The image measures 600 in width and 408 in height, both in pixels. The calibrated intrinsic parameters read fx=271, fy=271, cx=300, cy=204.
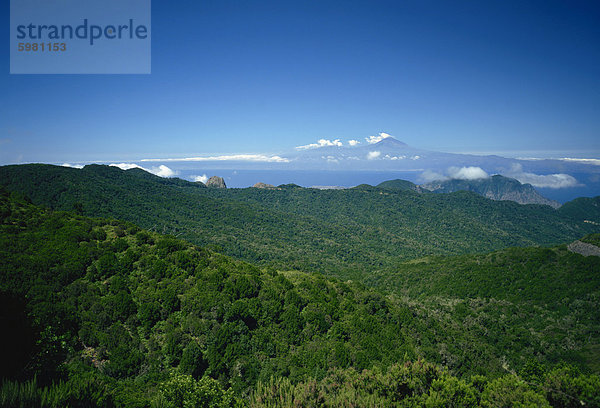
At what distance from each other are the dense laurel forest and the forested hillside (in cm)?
2177

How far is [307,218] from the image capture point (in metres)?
127

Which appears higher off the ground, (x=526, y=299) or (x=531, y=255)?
(x=531, y=255)

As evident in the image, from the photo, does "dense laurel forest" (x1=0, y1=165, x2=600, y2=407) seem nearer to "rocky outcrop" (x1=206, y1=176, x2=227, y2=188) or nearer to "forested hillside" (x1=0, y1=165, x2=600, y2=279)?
"forested hillside" (x1=0, y1=165, x2=600, y2=279)

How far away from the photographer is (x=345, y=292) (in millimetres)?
31984

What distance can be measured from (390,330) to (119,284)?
23.9m

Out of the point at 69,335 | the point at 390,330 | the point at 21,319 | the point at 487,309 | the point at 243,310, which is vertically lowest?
the point at 487,309

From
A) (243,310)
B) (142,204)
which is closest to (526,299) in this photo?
(243,310)

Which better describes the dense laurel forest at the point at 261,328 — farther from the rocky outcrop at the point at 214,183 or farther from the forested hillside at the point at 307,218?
the rocky outcrop at the point at 214,183

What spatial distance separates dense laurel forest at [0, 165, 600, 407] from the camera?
37.8ft

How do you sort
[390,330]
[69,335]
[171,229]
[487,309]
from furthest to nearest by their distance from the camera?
[171,229] → [487,309] → [390,330] → [69,335]

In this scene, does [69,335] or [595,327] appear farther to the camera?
[595,327]

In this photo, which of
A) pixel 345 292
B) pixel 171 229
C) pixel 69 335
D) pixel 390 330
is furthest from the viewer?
pixel 171 229

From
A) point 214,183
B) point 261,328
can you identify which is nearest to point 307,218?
point 214,183

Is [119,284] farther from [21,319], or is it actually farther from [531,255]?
[531,255]
